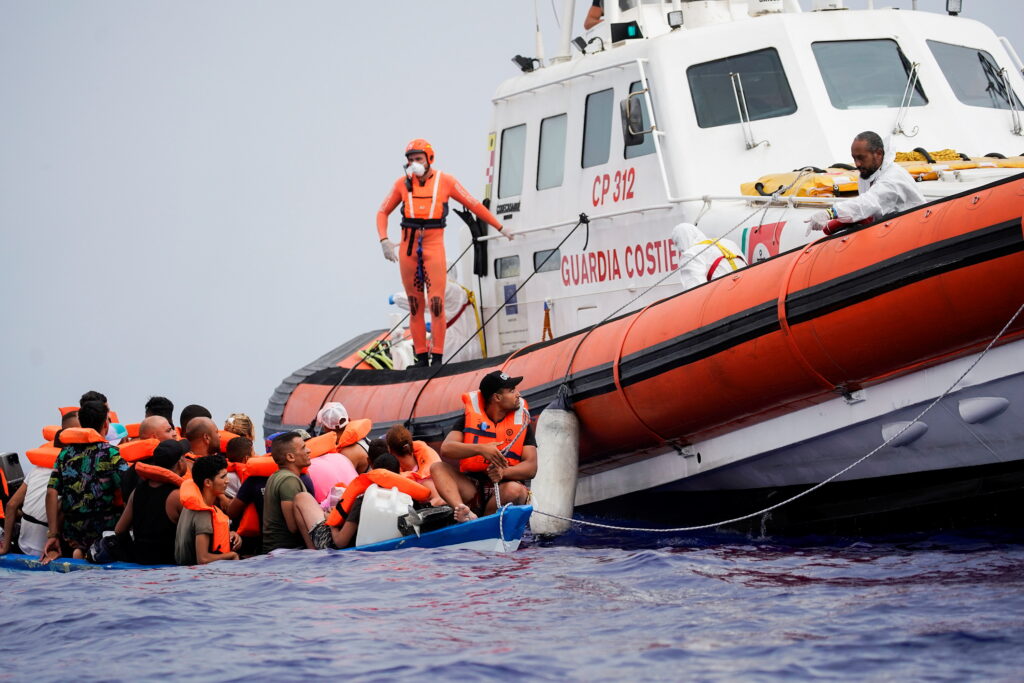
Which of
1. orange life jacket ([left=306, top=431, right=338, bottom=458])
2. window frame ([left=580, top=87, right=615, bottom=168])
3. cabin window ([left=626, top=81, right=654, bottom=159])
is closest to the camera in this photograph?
orange life jacket ([left=306, top=431, right=338, bottom=458])

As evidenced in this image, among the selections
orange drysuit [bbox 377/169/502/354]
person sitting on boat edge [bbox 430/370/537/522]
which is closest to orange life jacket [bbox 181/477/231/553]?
person sitting on boat edge [bbox 430/370/537/522]

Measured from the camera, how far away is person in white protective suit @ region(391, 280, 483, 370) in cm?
977

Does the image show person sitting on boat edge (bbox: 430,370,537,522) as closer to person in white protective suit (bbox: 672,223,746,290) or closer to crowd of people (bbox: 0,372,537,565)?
crowd of people (bbox: 0,372,537,565)

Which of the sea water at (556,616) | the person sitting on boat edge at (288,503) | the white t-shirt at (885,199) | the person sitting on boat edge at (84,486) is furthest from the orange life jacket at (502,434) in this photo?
the person sitting on boat edge at (84,486)

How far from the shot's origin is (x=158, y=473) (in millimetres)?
7020

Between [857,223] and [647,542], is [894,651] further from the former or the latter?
[647,542]

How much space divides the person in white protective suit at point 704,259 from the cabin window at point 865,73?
1.41 metres

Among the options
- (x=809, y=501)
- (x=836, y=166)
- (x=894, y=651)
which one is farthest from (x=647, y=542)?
(x=894, y=651)

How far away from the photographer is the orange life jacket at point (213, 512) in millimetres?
6855

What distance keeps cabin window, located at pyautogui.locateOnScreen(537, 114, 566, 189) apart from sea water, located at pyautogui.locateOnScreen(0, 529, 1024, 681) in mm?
3193

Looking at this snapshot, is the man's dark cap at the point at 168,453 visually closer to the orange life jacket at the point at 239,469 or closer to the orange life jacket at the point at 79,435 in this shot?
the orange life jacket at the point at 239,469

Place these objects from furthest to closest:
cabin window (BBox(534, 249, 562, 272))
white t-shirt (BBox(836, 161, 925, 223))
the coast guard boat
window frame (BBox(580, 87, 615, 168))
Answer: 1. cabin window (BBox(534, 249, 562, 272))
2. window frame (BBox(580, 87, 615, 168))
3. white t-shirt (BBox(836, 161, 925, 223))
4. the coast guard boat

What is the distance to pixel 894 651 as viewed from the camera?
13.3 feet

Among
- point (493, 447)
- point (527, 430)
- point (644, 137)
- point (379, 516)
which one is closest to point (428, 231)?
point (644, 137)
